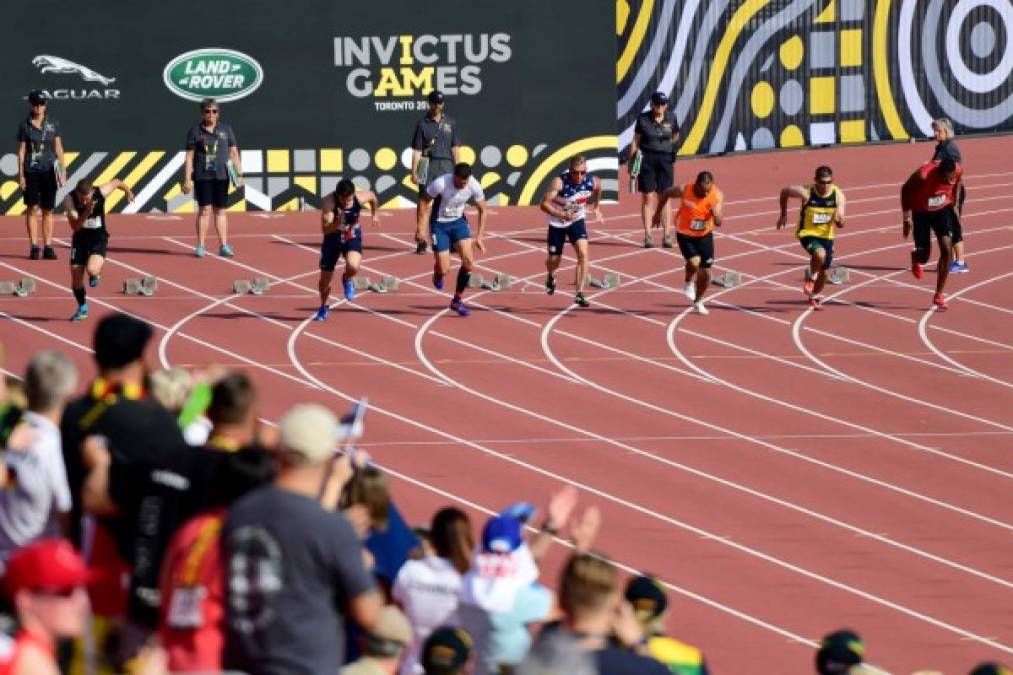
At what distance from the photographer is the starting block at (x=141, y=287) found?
2219 centimetres

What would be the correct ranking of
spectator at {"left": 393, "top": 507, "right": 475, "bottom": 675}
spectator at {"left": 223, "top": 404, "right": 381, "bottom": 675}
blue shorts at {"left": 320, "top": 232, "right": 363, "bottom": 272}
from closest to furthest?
spectator at {"left": 223, "top": 404, "right": 381, "bottom": 675}, spectator at {"left": 393, "top": 507, "right": 475, "bottom": 675}, blue shorts at {"left": 320, "top": 232, "right": 363, "bottom": 272}

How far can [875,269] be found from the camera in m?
23.8

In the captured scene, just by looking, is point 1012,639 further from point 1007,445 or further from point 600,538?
point 1007,445

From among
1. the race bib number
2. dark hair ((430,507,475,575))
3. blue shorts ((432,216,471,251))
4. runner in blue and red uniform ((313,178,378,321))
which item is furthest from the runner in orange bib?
the race bib number

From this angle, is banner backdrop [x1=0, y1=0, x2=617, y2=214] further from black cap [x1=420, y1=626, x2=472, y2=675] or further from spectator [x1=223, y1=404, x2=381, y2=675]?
spectator [x1=223, y1=404, x2=381, y2=675]

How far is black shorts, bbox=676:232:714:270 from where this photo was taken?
21.0m

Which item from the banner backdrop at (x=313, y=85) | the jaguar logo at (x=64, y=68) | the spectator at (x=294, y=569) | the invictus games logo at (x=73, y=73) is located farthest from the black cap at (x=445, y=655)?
the jaguar logo at (x=64, y=68)

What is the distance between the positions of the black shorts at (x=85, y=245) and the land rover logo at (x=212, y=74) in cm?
670

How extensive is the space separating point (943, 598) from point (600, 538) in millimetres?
2372

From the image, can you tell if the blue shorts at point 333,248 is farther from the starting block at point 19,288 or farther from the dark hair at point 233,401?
the dark hair at point 233,401

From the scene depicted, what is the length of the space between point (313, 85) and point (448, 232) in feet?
20.7

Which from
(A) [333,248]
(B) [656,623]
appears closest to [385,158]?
(A) [333,248]

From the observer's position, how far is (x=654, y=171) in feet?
81.3

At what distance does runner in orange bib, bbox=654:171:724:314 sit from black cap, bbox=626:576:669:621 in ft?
43.7
